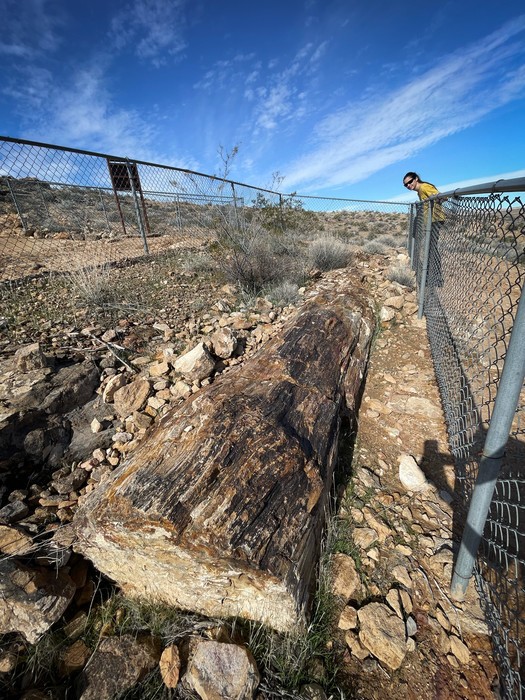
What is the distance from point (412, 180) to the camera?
5594mm

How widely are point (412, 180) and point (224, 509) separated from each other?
21.0 feet

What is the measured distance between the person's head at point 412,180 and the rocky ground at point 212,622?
4026 mm

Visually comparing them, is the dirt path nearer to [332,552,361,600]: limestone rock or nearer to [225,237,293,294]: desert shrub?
[332,552,361,600]: limestone rock

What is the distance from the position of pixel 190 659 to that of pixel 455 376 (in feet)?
8.27

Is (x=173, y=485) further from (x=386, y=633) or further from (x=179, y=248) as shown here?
(x=179, y=248)

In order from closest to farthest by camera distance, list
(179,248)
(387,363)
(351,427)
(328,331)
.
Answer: (351,427) < (328,331) < (387,363) < (179,248)

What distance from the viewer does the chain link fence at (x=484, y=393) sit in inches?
44.9

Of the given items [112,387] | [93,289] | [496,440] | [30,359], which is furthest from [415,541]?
[93,289]

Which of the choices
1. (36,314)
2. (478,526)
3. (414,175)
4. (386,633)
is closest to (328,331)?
(478,526)

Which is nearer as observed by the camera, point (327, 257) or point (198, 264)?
point (198, 264)

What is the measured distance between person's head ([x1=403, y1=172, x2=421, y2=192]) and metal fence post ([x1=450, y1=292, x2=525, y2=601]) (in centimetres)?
580

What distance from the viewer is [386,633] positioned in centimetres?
129

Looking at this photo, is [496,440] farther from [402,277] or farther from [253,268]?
[402,277]

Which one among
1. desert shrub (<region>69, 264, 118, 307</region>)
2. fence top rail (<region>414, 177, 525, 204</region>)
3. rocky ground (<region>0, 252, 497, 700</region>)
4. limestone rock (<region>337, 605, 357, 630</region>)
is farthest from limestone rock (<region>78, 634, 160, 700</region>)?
desert shrub (<region>69, 264, 118, 307</region>)
